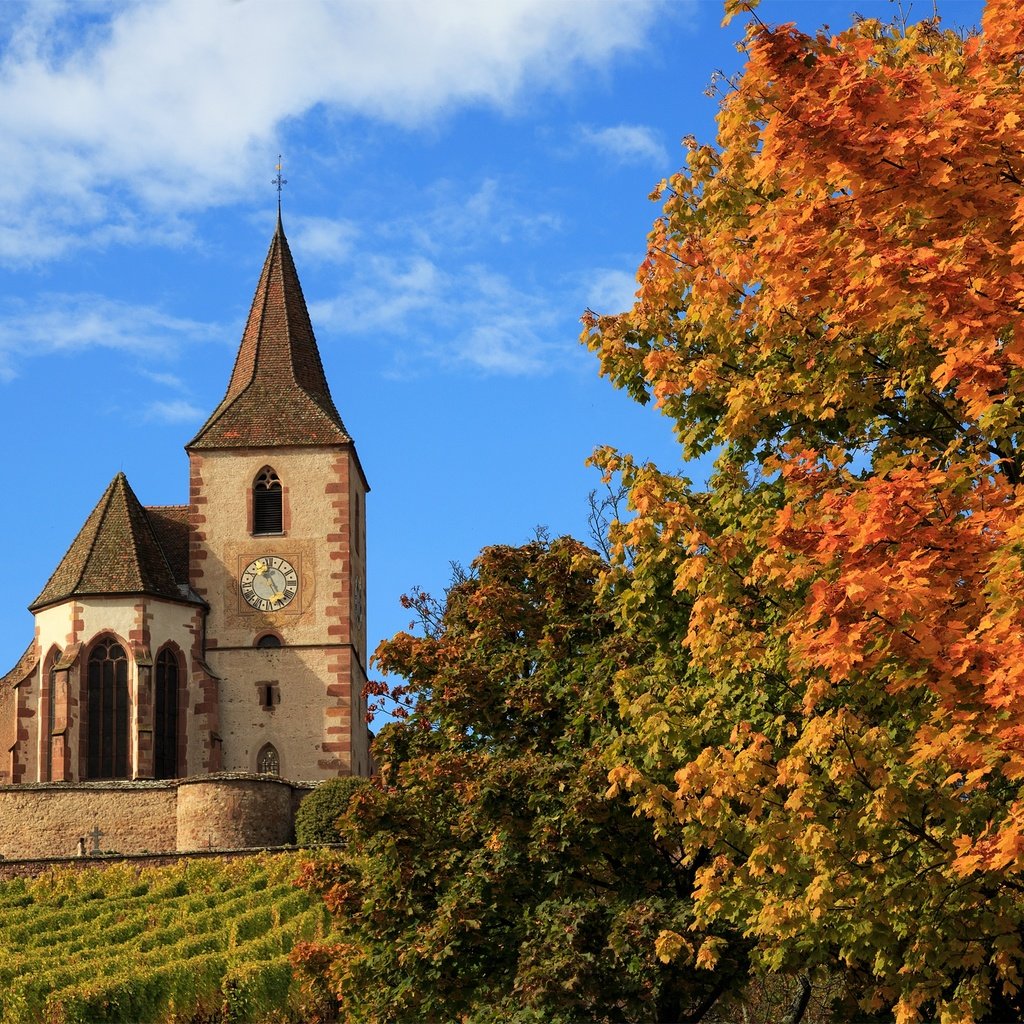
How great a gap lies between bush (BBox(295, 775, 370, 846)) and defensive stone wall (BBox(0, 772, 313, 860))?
2.41 ft

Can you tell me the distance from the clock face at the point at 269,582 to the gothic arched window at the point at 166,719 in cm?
299

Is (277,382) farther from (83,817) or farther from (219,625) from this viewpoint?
(83,817)

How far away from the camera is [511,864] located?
17.4 m

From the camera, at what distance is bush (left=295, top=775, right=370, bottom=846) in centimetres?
4094

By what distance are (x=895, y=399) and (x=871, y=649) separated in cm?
346

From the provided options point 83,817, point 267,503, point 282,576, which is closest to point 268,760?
point 282,576

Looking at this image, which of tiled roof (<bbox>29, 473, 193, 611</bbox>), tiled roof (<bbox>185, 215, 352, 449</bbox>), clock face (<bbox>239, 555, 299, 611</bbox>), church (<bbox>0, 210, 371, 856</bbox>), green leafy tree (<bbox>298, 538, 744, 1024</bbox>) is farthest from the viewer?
tiled roof (<bbox>185, 215, 352, 449</bbox>)

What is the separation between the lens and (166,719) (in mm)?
50250

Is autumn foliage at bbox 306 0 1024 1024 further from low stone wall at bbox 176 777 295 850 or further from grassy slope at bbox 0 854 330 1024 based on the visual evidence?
low stone wall at bbox 176 777 295 850

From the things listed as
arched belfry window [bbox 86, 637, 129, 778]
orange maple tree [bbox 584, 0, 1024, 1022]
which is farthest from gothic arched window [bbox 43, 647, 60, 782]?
orange maple tree [bbox 584, 0, 1024, 1022]

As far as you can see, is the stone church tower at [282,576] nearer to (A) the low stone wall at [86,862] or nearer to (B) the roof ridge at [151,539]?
(B) the roof ridge at [151,539]

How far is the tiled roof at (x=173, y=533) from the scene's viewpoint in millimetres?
53750

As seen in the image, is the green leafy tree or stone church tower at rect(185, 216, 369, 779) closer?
the green leafy tree

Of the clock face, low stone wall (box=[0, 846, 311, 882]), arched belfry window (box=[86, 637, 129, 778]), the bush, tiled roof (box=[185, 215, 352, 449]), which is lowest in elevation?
low stone wall (box=[0, 846, 311, 882])
